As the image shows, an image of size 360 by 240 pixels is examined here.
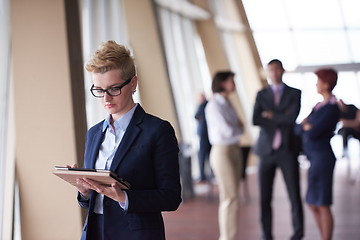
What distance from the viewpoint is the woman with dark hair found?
460cm

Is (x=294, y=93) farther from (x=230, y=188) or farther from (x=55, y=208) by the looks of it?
(x=55, y=208)

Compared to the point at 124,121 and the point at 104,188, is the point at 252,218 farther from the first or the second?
the point at 104,188

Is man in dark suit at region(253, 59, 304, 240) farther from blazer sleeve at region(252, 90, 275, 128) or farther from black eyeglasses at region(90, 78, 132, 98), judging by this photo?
black eyeglasses at region(90, 78, 132, 98)

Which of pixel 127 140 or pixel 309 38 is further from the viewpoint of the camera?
pixel 309 38

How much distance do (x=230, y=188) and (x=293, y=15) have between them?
7.26 feet

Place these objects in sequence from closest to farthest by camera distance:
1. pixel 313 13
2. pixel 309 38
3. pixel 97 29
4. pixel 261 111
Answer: pixel 97 29 < pixel 261 111 < pixel 313 13 < pixel 309 38

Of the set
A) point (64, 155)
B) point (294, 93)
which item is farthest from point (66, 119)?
point (294, 93)

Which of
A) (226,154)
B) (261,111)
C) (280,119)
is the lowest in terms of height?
(226,154)

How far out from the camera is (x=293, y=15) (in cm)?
565

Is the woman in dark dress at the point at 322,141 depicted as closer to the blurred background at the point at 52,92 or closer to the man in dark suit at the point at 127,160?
the blurred background at the point at 52,92

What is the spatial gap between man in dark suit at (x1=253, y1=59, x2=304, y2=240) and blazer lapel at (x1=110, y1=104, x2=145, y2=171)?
2.72 metres

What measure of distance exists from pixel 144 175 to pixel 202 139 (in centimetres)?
662

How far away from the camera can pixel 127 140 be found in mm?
1781

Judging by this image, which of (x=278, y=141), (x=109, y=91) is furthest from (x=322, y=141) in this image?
(x=109, y=91)
